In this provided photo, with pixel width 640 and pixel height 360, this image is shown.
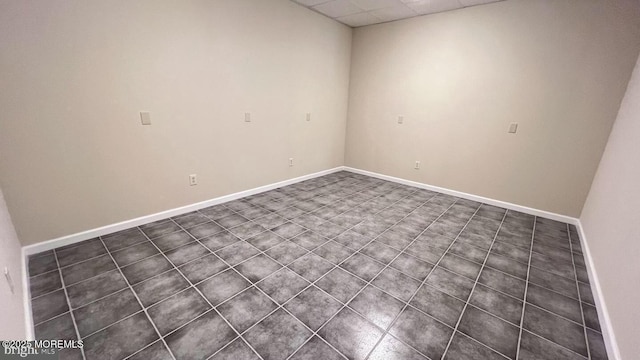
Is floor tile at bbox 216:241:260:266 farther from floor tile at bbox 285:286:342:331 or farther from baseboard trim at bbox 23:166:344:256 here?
baseboard trim at bbox 23:166:344:256

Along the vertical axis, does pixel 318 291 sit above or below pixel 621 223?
below

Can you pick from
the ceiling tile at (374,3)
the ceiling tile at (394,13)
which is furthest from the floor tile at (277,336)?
the ceiling tile at (394,13)

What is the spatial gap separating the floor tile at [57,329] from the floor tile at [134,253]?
55cm

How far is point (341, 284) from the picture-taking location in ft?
6.35

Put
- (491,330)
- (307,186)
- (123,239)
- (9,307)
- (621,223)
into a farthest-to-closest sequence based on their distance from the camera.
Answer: (307,186), (123,239), (621,223), (491,330), (9,307)

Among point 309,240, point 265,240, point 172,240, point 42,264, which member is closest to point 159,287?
point 172,240

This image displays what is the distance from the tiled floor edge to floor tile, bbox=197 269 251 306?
2.24 m

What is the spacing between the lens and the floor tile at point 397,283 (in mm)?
1867

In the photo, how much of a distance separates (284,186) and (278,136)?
0.81m

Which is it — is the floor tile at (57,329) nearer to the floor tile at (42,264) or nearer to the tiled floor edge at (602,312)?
the floor tile at (42,264)

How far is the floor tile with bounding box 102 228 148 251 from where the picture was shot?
230 centimetres

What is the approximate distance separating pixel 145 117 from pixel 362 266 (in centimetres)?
251

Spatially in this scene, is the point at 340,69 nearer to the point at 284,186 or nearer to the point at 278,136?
the point at 278,136

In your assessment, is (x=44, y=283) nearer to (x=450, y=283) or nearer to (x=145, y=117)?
(x=145, y=117)
